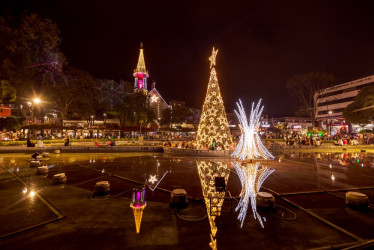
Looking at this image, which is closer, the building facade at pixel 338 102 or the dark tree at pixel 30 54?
the dark tree at pixel 30 54

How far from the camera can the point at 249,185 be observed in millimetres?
7949

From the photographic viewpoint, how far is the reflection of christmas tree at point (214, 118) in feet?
48.7

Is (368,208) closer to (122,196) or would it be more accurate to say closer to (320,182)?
(320,182)

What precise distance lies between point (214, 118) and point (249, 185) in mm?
7549

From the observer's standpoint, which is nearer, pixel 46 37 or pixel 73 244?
pixel 73 244

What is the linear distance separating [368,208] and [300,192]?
1.85 metres

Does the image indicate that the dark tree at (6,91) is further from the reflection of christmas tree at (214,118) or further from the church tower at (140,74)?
the church tower at (140,74)

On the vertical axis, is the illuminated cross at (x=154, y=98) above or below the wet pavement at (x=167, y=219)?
above

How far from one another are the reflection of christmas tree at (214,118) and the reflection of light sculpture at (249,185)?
4037 millimetres

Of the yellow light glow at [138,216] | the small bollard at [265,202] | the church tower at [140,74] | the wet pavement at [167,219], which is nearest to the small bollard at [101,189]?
the wet pavement at [167,219]

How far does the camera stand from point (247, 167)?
37.9 feet

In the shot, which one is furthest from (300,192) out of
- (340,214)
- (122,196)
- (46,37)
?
(46,37)

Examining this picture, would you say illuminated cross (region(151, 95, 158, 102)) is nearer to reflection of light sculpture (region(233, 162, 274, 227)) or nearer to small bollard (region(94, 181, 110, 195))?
reflection of light sculpture (region(233, 162, 274, 227))

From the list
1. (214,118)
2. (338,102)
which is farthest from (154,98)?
(338,102)
